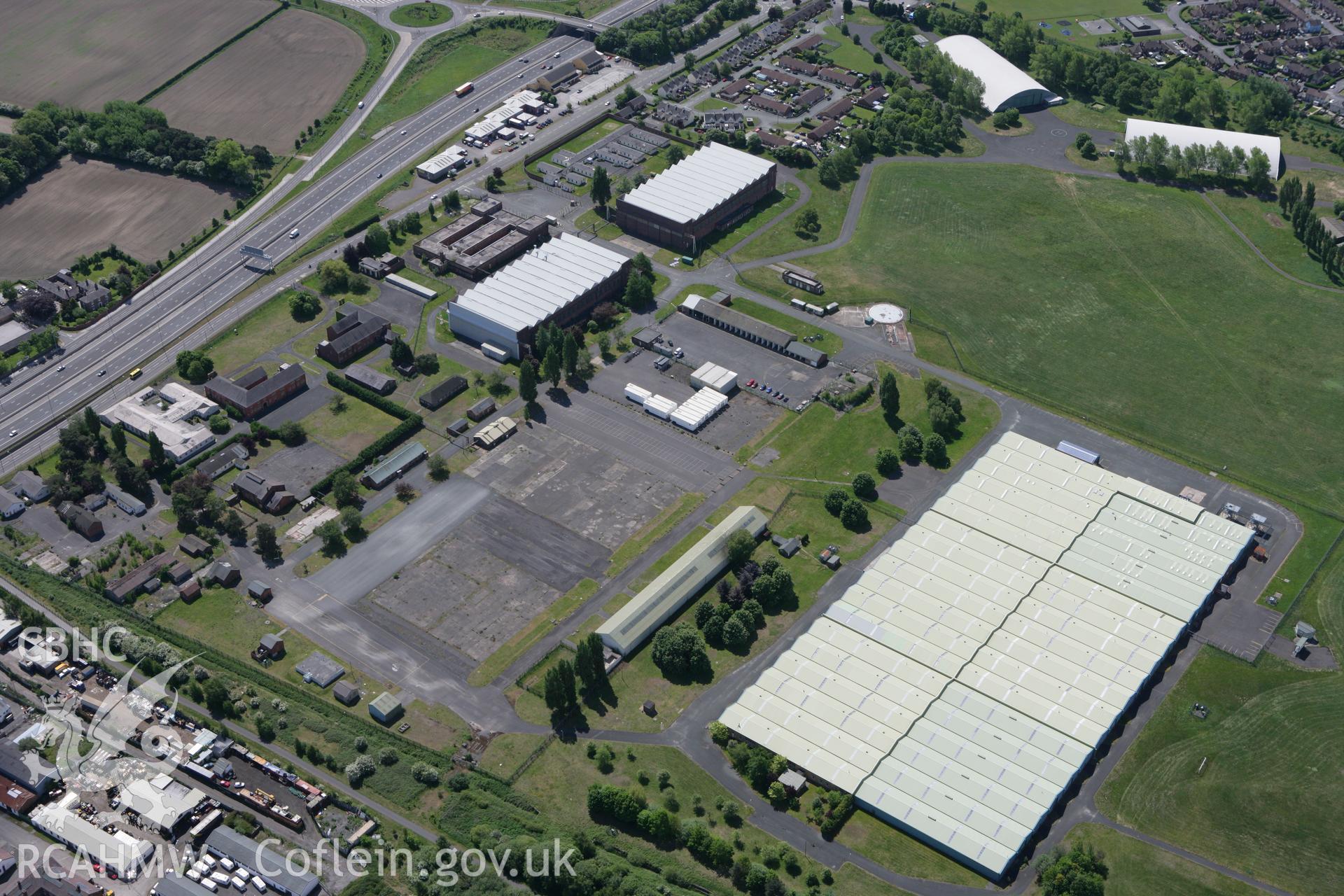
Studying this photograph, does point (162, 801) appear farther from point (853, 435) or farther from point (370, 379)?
point (853, 435)

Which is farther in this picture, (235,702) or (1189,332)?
(1189,332)

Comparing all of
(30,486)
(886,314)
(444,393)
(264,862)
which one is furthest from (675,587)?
(30,486)

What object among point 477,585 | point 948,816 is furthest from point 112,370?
point 948,816

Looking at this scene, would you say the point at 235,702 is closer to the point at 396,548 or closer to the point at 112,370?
the point at 396,548

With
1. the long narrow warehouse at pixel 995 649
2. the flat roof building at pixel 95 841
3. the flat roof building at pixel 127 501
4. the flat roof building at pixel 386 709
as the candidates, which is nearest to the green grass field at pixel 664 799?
the long narrow warehouse at pixel 995 649

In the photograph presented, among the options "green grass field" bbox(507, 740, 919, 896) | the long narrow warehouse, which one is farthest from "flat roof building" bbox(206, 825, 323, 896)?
the long narrow warehouse

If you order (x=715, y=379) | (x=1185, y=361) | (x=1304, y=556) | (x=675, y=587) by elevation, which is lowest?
(x=1304, y=556)

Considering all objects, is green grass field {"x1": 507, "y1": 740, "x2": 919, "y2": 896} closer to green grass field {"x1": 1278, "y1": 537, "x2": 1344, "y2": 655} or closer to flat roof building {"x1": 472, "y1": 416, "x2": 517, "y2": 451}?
flat roof building {"x1": 472, "y1": 416, "x2": 517, "y2": 451}
